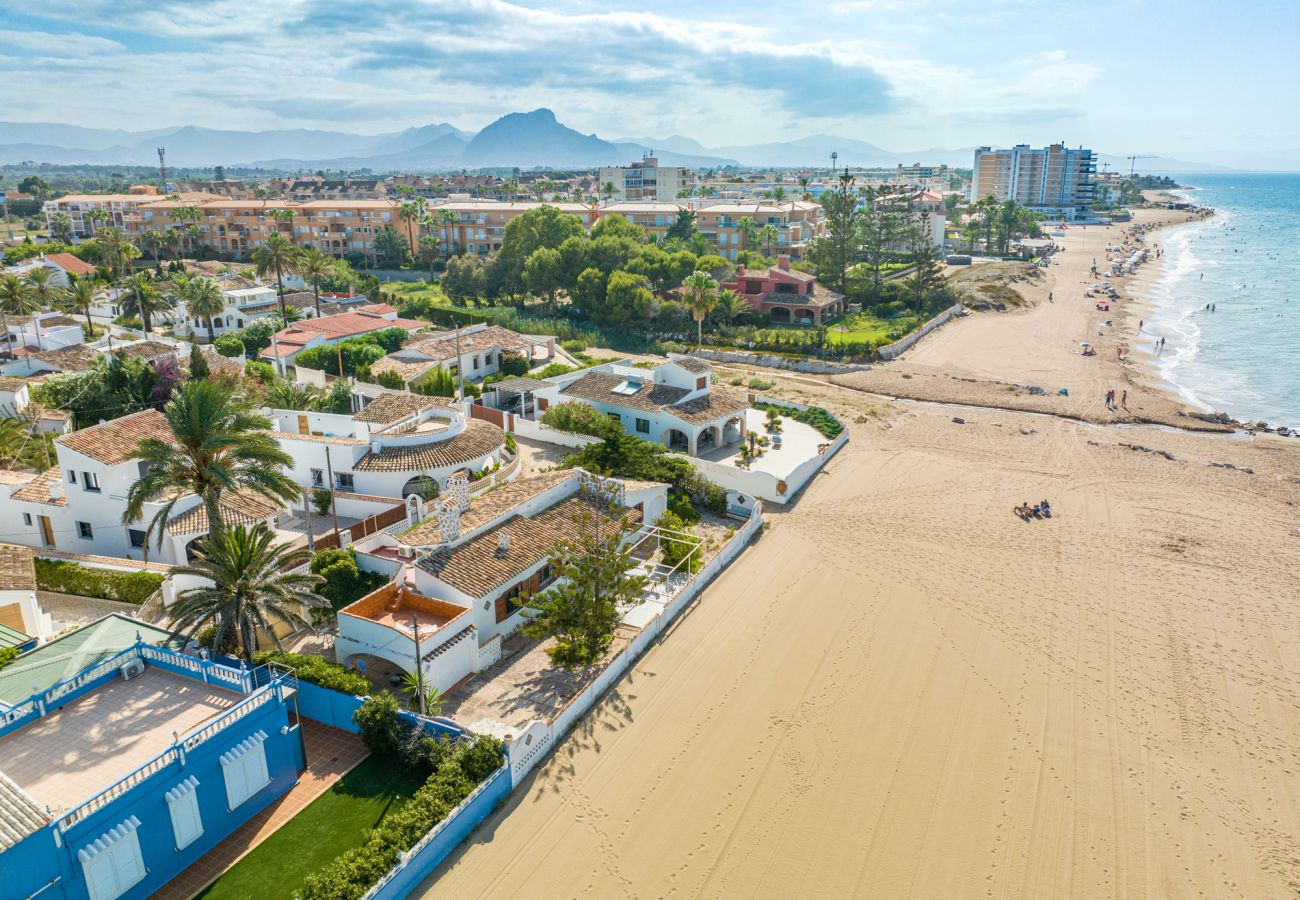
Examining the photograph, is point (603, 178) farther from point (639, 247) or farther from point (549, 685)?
point (549, 685)

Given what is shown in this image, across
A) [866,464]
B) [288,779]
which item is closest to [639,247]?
[866,464]

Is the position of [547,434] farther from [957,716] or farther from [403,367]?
[957,716]

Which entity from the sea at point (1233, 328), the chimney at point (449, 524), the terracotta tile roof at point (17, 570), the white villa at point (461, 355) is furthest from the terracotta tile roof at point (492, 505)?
the sea at point (1233, 328)

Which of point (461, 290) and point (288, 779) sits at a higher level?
point (461, 290)

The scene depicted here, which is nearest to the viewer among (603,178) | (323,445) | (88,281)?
(323,445)

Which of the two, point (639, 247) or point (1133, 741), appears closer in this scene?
point (1133, 741)

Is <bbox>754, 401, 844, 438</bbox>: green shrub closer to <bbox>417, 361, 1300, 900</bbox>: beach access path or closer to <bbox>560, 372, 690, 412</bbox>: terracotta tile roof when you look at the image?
<bbox>560, 372, 690, 412</bbox>: terracotta tile roof
